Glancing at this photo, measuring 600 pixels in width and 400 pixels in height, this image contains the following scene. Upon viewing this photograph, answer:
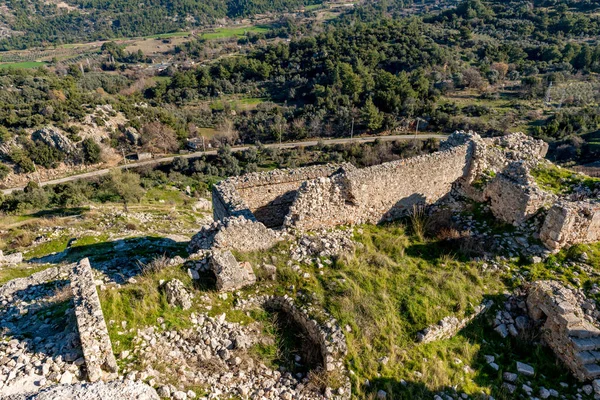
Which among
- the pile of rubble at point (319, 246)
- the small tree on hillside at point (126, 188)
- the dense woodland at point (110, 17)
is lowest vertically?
the small tree on hillside at point (126, 188)

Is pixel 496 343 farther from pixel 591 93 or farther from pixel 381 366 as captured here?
pixel 591 93

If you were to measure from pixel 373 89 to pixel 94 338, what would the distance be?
48.3 metres

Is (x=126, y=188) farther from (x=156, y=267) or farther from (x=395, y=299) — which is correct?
(x=395, y=299)

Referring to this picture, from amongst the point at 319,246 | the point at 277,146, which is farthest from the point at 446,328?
the point at 277,146

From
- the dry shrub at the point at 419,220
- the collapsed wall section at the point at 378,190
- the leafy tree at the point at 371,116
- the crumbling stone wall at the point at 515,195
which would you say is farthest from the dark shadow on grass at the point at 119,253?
the leafy tree at the point at 371,116

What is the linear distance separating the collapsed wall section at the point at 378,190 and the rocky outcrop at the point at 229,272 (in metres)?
2.31

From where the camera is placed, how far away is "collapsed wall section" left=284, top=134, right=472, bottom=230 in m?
10.2

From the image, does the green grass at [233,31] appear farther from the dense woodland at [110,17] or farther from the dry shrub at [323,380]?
the dry shrub at [323,380]

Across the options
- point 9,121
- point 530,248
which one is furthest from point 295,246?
point 9,121

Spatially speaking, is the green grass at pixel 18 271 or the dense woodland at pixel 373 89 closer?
the green grass at pixel 18 271

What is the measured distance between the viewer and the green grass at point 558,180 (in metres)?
11.4

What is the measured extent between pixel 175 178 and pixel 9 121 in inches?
729

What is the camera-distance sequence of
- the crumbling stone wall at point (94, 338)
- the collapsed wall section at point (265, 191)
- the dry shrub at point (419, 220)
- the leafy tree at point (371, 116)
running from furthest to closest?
the leafy tree at point (371, 116) < the collapsed wall section at point (265, 191) < the dry shrub at point (419, 220) < the crumbling stone wall at point (94, 338)

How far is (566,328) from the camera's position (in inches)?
293
